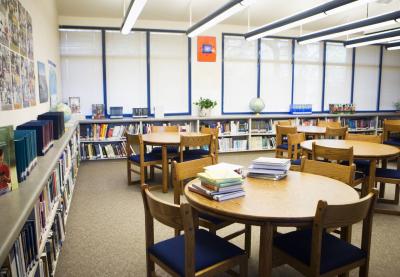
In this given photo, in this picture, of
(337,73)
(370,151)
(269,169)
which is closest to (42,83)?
(269,169)

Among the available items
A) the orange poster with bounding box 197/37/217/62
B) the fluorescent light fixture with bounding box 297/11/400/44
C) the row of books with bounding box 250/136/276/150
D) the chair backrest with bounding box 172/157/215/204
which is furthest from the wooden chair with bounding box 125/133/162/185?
the fluorescent light fixture with bounding box 297/11/400/44

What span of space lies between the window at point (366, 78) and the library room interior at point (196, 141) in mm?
42

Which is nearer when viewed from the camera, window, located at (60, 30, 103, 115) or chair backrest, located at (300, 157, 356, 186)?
chair backrest, located at (300, 157, 356, 186)

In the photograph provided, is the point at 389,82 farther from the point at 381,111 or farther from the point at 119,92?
the point at 119,92

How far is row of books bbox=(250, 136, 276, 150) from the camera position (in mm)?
7773

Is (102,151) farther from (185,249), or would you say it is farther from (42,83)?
(185,249)

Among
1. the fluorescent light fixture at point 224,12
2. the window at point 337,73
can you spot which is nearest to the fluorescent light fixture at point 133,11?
the fluorescent light fixture at point 224,12

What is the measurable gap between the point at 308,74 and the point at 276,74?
933 mm

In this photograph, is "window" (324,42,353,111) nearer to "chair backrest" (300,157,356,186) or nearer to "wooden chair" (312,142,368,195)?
"wooden chair" (312,142,368,195)

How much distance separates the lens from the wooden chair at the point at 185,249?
1.65m

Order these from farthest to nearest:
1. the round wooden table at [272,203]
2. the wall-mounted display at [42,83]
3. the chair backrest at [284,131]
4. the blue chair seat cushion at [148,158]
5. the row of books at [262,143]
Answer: the row of books at [262,143], the chair backrest at [284,131], the blue chair seat cushion at [148,158], the wall-mounted display at [42,83], the round wooden table at [272,203]

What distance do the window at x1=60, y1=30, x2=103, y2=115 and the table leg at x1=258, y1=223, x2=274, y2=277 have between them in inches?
240

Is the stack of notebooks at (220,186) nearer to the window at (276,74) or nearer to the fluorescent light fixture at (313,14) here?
the fluorescent light fixture at (313,14)

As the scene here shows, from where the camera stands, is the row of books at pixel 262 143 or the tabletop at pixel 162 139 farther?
the row of books at pixel 262 143
